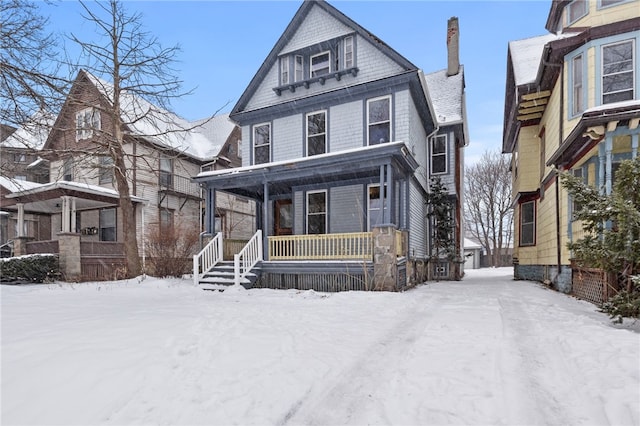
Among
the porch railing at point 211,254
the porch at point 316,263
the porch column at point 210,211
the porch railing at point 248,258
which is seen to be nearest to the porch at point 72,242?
the porch column at point 210,211

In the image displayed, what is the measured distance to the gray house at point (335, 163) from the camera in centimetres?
923

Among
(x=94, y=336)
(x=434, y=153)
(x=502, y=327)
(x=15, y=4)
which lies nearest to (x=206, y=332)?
(x=94, y=336)

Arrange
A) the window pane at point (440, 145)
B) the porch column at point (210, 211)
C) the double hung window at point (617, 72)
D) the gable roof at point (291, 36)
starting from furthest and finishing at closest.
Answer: the window pane at point (440, 145) → the porch column at point (210, 211) → the gable roof at point (291, 36) → the double hung window at point (617, 72)

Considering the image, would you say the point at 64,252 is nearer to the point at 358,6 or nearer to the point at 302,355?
the point at 302,355

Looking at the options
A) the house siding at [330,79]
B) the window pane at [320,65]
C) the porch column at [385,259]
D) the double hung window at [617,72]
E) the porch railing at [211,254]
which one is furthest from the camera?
the window pane at [320,65]

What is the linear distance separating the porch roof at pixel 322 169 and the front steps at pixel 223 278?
268cm

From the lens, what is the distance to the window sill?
11570mm

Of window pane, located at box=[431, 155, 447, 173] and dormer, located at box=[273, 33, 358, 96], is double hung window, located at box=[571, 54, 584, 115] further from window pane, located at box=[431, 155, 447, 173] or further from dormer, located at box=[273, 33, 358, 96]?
dormer, located at box=[273, 33, 358, 96]

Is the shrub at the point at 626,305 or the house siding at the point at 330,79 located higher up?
the house siding at the point at 330,79

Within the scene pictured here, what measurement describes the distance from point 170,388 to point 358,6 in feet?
44.1

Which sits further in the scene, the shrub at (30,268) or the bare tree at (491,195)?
the bare tree at (491,195)

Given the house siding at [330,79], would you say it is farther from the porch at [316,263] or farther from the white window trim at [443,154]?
the porch at [316,263]

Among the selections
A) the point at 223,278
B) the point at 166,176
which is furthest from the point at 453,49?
the point at 166,176

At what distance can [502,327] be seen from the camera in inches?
196
